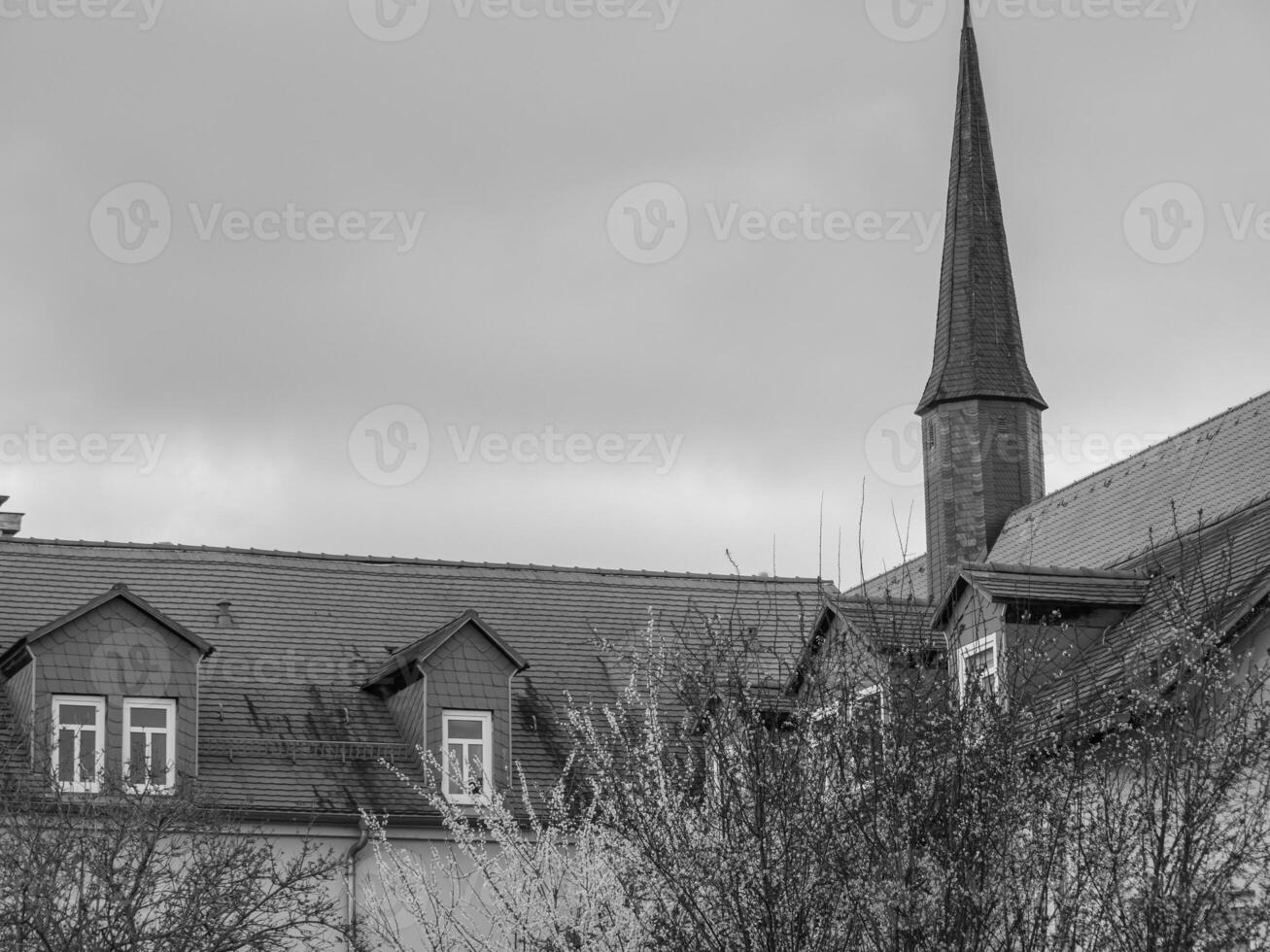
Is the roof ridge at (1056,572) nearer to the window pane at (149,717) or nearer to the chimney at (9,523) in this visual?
the window pane at (149,717)

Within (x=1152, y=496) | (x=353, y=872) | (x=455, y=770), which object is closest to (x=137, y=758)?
(x=353, y=872)

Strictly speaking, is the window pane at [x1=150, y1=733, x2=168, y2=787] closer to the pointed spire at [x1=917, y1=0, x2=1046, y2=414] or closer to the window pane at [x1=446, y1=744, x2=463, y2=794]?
the window pane at [x1=446, y1=744, x2=463, y2=794]

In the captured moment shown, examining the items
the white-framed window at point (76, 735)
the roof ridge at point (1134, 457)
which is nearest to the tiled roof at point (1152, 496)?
the roof ridge at point (1134, 457)

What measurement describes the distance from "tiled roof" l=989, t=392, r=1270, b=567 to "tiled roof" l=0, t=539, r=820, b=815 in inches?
152

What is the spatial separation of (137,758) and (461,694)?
19.0 feet

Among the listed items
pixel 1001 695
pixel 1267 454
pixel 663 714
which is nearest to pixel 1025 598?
pixel 1267 454

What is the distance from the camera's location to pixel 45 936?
62.9 feet

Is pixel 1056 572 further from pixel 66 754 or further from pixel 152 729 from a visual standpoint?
pixel 66 754

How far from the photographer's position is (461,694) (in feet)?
96.6

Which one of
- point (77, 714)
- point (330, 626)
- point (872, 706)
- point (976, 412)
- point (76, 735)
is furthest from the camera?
point (976, 412)

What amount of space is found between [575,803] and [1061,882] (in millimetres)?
14197

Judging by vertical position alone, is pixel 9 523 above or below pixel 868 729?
above

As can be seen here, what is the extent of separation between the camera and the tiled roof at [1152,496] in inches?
1085

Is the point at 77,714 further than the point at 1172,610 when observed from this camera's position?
Yes
